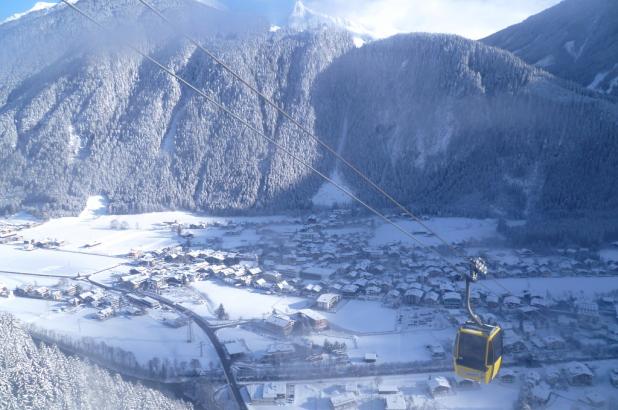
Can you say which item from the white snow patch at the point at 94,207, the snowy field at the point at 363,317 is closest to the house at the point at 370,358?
the snowy field at the point at 363,317

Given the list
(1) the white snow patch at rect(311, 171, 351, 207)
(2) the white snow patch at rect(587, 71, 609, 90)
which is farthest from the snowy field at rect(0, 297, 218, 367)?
(2) the white snow patch at rect(587, 71, 609, 90)

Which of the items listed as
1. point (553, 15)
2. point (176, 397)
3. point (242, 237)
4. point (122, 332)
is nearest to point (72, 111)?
point (242, 237)

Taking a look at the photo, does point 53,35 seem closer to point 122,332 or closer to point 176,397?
point 122,332

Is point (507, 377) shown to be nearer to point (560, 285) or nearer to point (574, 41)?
point (560, 285)

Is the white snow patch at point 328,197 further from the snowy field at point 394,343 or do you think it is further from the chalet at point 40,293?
the snowy field at point 394,343

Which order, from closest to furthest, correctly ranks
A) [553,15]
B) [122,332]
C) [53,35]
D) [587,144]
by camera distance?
1. [122,332]
2. [587,144]
3. [53,35]
4. [553,15]

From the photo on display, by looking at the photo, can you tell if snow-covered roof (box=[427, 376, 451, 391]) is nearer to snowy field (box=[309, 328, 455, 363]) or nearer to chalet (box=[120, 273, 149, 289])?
snowy field (box=[309, 328, 455, 363])

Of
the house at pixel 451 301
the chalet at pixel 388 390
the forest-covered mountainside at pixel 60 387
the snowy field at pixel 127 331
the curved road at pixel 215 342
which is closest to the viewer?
the forest-covered mountainside at pixel 60 387
